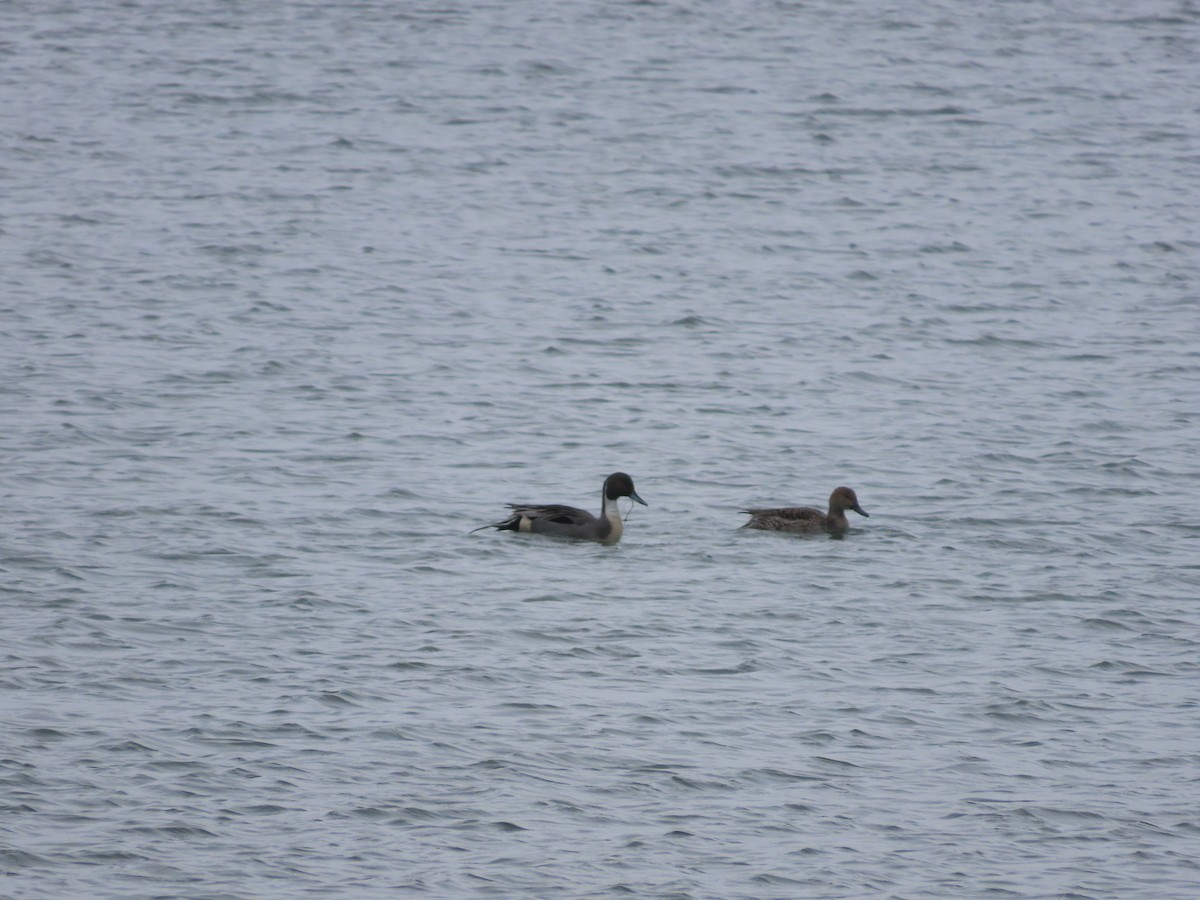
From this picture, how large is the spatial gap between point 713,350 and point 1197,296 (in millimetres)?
7068

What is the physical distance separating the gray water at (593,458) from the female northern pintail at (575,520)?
0.16 m

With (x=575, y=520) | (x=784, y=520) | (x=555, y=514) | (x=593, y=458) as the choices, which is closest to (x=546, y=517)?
(x=555, y=514)

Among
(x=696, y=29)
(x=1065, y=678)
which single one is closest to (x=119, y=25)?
(x=696, y=29)

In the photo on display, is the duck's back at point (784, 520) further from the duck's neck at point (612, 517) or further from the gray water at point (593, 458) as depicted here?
the duck's neck at point (612, 517)

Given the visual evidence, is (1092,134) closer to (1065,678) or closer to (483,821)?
(1065,678)

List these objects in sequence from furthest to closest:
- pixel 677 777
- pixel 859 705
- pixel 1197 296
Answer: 1. pixel 1197 296
2. pixel 859 705
3. pixel 677 777

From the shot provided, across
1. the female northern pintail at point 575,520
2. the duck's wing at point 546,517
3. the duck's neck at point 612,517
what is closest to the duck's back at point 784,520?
the female northern pintail at point 575,520

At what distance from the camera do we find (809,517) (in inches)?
642

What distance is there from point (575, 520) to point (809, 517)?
2.03 m

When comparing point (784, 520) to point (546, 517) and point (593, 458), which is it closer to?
point (546, 517)

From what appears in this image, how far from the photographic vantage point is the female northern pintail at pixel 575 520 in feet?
52.9

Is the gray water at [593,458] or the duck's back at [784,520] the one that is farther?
the duck's back at [784,520]

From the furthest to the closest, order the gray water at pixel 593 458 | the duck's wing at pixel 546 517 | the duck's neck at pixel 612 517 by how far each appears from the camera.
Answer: the duck's neck at pixel 612 517
the duck's wing at pixel 546 517
the gray water at pixel 593 458

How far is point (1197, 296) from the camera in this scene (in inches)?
1019
